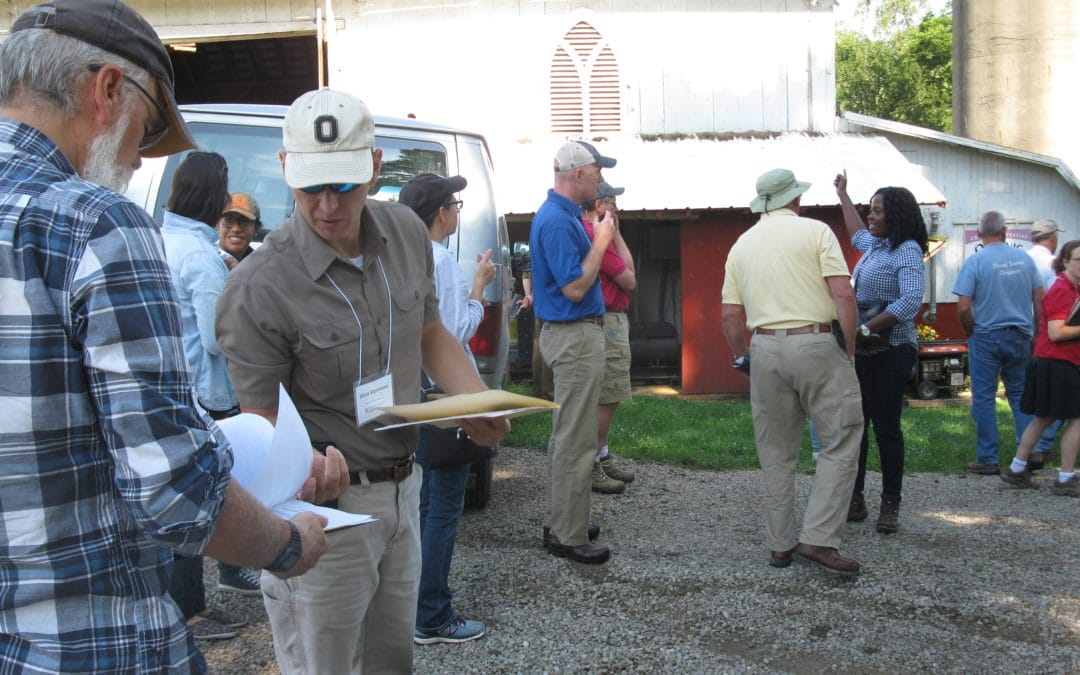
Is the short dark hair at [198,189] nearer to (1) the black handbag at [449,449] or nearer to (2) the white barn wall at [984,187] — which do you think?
(1) the black handbag at [449,449]

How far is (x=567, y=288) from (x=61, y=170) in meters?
3.63

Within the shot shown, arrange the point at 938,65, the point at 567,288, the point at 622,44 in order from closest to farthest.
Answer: the point at 567,288 → the point at 622,44 → the point at 938,65

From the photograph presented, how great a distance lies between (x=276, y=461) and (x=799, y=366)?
366 cm

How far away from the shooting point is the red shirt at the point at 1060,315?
6.75 m

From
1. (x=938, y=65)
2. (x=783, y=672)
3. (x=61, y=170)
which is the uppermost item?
(x=938, y=65)

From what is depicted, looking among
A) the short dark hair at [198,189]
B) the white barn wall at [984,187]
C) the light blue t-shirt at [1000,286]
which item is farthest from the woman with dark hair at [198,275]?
the white barn wall at [984,187]

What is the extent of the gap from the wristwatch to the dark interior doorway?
15.8m

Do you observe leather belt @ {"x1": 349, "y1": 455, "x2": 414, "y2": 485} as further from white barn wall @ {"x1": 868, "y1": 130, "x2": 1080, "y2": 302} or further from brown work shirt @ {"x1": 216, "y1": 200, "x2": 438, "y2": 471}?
white barn wall @ {"x1": 868, "y1": 130, "x2": 1080, "y2": 302}

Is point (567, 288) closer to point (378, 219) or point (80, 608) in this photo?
point (378, 219)

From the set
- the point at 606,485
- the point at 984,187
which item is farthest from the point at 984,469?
the point at 984,187

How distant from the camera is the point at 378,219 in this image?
2.59m

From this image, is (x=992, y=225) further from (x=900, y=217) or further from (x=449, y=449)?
(x=449, y=449)

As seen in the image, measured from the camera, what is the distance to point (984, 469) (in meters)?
7.44

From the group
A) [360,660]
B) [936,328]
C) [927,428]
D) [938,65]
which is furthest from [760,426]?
[938,65]
